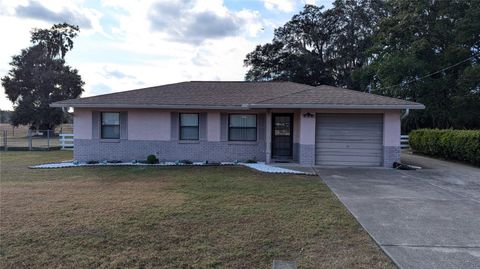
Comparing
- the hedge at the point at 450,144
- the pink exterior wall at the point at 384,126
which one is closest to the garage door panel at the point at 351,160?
the pink exterior wall at the point at 384,126

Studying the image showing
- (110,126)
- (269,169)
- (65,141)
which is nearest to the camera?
(269,169)

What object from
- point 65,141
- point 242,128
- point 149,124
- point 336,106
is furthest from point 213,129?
point 65,141

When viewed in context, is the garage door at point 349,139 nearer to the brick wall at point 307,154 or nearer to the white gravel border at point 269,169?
the brick wall at point 307,154

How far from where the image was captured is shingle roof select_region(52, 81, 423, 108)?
12.6 m

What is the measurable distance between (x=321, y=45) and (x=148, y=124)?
29.4 meters

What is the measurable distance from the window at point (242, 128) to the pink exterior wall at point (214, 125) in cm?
50

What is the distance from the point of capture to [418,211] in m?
6.56

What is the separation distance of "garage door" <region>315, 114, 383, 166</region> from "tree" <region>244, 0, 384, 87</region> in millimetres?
24655

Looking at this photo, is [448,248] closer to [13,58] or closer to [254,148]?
[254,148]

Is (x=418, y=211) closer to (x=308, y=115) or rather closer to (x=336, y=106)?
(x=336, y=106)

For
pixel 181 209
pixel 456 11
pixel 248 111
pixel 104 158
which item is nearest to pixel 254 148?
pixel 248 111

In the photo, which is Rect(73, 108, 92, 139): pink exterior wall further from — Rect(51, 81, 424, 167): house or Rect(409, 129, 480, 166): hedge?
Rect(409, 129, 480, 166): hedge

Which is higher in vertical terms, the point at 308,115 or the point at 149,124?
the point at 308,115

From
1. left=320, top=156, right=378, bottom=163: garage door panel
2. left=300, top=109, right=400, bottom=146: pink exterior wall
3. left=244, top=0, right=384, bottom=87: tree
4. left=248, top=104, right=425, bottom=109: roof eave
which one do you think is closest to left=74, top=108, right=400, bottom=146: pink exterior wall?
left=300, top=109, right=400, bottom=146: pink exterior wall
